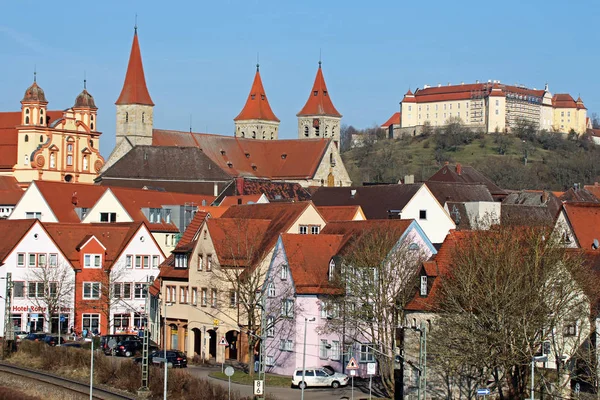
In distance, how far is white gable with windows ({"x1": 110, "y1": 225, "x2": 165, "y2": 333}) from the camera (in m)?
76.9

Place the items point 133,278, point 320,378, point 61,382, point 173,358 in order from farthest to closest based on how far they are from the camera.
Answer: point 133,278 → point 173,358 → point 61,382 → point 320,378

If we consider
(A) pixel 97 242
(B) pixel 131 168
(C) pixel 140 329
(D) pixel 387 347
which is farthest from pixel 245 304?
(B) pixel 131 168

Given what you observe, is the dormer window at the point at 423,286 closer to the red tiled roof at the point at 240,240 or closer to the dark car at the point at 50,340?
the red tiled roof at the point at 240,240

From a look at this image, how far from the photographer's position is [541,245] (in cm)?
4659

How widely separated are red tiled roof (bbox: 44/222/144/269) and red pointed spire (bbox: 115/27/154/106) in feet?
289

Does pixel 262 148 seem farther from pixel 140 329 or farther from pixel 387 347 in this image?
pixel 387 347

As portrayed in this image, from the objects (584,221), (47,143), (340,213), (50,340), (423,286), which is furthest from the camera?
(47,143)

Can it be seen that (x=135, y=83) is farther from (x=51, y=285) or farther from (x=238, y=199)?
(x=51, y=285)

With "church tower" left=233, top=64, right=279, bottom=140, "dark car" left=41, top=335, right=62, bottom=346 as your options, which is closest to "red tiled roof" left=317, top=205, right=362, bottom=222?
"dark car" left=41, top=335, right=62, bottom=346

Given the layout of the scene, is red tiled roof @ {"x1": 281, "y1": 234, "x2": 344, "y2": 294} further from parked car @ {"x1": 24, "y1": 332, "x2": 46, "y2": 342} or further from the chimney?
the chimney

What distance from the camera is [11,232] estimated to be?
77.8 meters

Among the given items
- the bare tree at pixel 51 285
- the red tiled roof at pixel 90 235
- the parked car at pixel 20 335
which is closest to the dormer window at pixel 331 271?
the parked car at pixel 20 335

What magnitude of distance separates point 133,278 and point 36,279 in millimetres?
6396

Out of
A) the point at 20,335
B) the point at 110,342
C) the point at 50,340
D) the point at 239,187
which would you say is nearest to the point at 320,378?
the point at 110,342
